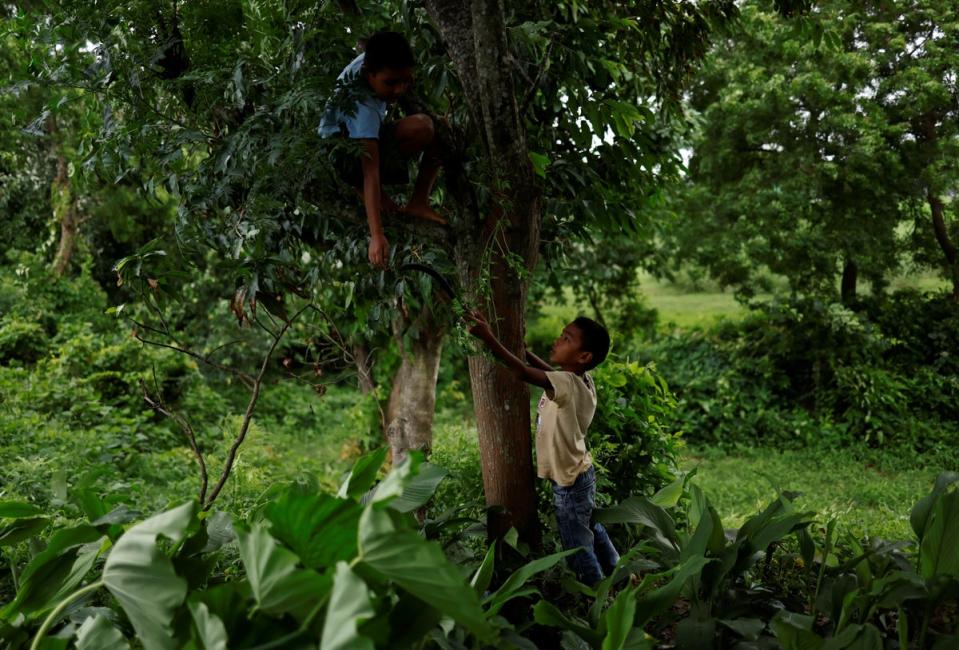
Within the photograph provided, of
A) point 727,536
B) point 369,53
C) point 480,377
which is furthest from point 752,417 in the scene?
point 369,53

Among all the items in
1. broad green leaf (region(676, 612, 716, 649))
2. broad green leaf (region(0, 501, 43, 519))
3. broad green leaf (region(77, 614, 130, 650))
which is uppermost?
broad green leaf (region(0, 501, 43, 519))

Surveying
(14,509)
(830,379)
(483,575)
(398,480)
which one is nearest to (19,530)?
(14,509)

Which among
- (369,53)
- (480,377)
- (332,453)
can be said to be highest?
(369,53)

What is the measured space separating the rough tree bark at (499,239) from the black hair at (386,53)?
180 mm

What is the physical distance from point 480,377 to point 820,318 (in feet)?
20.5

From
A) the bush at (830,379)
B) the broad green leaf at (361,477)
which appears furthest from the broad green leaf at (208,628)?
A: the bush at (830,379)

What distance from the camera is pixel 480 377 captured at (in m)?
2.48

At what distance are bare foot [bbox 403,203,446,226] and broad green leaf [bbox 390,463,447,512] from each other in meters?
0.98

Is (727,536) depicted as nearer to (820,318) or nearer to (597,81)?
(597,81)

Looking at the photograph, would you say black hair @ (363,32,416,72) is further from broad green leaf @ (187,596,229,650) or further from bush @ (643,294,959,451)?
bush @ (643,294,959,451)

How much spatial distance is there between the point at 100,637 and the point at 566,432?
1.54 metres

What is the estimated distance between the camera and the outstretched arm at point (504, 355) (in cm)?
212

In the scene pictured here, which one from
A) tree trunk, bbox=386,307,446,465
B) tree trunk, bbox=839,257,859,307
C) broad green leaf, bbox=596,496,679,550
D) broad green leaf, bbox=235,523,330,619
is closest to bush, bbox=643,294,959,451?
tree trunk, bbox=839,257,859,307

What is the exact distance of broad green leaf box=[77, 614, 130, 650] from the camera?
133cm
